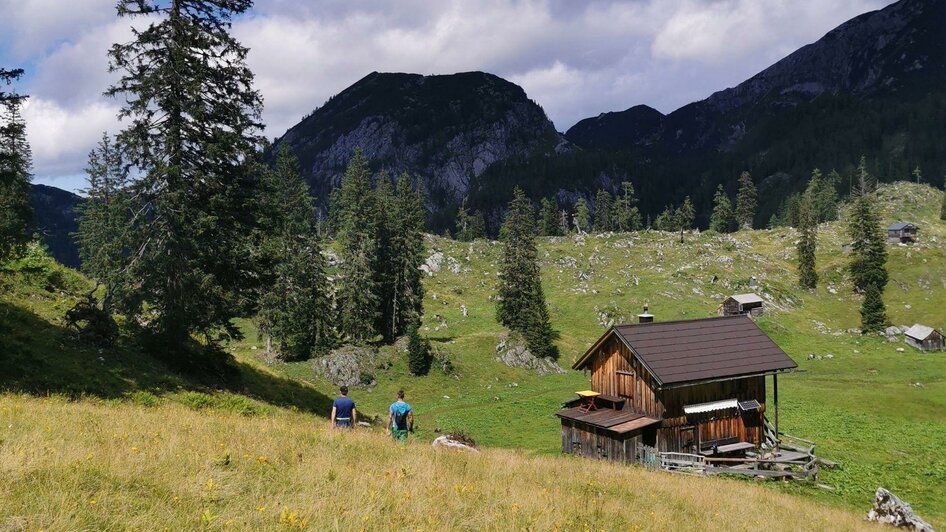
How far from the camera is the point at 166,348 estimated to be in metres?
21.0

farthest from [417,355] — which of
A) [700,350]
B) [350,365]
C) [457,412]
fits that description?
[700,350]

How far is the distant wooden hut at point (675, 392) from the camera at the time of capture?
28.1m

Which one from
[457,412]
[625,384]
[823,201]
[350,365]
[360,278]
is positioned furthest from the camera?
[823,201]

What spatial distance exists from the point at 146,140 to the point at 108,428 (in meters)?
13.1

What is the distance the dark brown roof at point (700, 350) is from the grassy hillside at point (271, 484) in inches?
537

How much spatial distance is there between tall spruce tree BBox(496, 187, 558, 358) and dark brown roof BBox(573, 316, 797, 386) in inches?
1223

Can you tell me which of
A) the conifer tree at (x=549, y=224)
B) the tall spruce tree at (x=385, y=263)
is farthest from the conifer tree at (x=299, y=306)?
the conifer tree at (x=549, y=224)

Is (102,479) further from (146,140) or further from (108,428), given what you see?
(146,140)

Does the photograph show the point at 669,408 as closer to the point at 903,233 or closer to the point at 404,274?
the point at 404,274

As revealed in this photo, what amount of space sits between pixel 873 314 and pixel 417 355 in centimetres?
7069

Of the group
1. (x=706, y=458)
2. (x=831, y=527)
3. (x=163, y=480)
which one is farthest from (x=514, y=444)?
(x=163, y=480)

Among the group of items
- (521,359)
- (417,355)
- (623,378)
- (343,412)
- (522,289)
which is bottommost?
(521,359)

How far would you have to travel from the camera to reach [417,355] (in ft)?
174

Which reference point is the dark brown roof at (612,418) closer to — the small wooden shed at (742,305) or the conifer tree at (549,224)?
the small wooden shed at (742,305)
